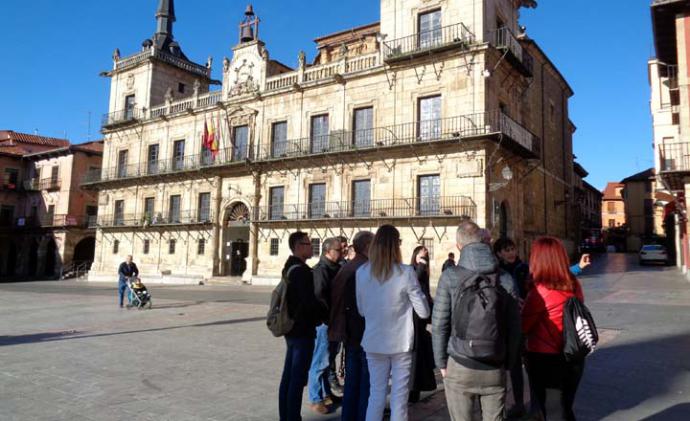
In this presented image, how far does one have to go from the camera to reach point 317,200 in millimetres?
24875

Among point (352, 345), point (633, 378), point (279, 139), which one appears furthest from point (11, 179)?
point (633, 378)

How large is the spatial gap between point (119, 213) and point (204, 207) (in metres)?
9.23

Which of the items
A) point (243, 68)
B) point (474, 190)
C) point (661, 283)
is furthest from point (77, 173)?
point (661, 283)

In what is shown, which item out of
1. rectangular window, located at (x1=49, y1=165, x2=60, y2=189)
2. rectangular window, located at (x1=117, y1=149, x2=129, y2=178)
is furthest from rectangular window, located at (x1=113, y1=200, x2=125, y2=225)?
rectangular window, located at (x1=49, y1=165, x2=60, y2=189)

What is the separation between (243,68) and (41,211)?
25.7 metres

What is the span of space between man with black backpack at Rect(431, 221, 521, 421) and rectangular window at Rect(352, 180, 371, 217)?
63.9 feet

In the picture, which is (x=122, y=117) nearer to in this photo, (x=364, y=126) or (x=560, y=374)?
(x=364, y=126)

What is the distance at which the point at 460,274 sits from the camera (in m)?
3.10

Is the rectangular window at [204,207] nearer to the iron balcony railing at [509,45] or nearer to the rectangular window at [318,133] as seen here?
the rectangular window at [318,133]

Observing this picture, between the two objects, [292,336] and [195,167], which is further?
[195,167]

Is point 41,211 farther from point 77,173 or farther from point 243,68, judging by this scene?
point 243,68

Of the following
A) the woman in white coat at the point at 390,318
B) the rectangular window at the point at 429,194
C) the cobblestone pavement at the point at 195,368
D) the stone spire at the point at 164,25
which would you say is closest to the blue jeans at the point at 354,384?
the woman in white coat at the point at 390,318

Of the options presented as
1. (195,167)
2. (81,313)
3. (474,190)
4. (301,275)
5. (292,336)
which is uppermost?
(195,167)

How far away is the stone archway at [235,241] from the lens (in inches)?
1118
